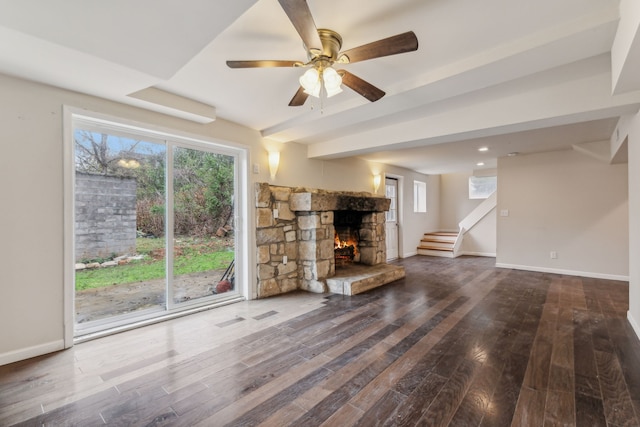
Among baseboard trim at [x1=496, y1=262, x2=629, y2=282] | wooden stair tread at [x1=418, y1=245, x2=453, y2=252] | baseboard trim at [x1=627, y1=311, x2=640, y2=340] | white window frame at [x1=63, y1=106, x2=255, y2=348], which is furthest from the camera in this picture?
wooden stair tread at [x1=418, y1=245, x2=453, y2=252]

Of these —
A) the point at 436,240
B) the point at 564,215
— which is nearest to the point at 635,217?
the point at 564,215

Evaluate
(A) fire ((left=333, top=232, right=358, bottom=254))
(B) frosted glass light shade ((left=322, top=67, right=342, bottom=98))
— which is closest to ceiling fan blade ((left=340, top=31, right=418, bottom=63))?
(B) frosted glass light shade ((left=322, top=67, right=342, bottom=98))

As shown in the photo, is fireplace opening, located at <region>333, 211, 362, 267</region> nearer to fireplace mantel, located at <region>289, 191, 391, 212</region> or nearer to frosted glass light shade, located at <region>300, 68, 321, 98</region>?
fireplace mantel, located at <region>289, 191, 391, 212</region>

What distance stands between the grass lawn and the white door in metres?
4.30

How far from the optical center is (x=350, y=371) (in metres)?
2.05

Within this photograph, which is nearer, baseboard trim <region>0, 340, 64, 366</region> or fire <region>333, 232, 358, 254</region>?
baseboard trim <region>0, 340, 64, 366</region>

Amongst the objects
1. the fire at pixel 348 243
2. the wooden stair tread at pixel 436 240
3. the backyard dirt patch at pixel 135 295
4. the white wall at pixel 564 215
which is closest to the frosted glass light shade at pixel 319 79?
the backyard dirt patch at pixel 135 295

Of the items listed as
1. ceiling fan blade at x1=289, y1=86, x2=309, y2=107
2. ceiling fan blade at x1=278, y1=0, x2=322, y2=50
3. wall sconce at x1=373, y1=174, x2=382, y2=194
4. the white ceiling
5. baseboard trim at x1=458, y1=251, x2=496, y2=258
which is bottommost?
baseboard trim at x1=458, y1=251, x2=496, y2=258

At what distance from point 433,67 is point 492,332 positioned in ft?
8.07

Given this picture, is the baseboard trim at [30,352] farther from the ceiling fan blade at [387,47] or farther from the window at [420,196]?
the window at [420,196]

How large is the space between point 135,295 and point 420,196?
7.35 m

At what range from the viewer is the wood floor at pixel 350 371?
1.62 metres

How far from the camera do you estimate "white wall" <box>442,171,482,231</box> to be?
855 cm

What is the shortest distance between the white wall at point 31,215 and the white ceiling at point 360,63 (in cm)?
20
